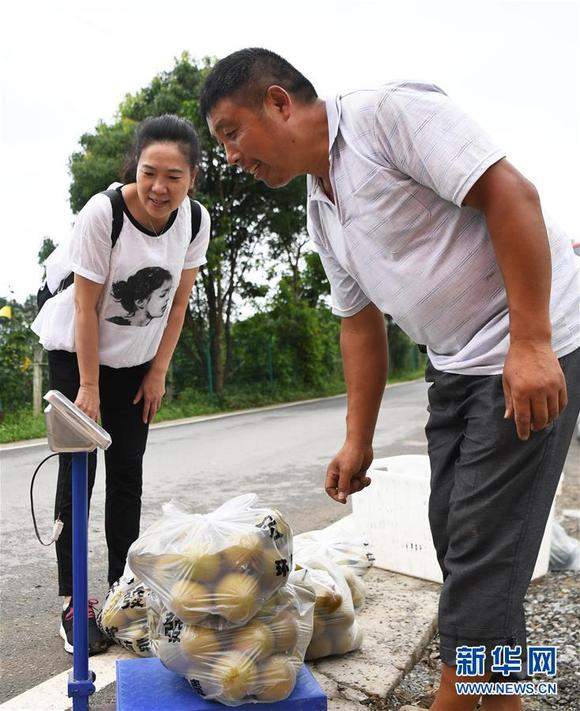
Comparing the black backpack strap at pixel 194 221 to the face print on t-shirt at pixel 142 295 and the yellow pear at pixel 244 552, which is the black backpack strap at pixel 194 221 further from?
the yellow pear at pixel 244 552

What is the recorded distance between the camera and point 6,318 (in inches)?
437

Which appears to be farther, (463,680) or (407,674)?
(407,674)

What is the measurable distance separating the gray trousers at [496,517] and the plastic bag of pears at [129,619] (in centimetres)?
113

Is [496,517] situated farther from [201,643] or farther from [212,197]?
[212,197]

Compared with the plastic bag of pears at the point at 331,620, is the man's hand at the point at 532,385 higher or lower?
higher

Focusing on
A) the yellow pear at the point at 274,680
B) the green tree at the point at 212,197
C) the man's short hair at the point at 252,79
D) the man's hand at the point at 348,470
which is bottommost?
the yellow pear at the point at 274,680

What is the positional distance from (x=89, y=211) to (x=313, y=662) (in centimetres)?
172

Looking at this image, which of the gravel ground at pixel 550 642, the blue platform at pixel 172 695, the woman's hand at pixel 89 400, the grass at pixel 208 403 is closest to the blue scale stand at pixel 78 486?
the blue platform at pixel 172 695

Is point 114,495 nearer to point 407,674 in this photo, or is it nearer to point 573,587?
point 407,674

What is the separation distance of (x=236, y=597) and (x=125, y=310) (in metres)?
1.20

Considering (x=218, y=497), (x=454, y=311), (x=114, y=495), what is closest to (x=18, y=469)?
(x=218, y=497)

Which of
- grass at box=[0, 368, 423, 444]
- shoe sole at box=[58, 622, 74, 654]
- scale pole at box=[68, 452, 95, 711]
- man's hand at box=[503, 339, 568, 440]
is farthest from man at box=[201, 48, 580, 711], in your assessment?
grass at box=[0, 368, 423, 444]

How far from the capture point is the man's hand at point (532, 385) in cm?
158

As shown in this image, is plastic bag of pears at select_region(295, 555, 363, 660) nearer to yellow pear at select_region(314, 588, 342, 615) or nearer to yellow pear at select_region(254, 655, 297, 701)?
yellow pear at select_region(314, 588, 342, 615)
